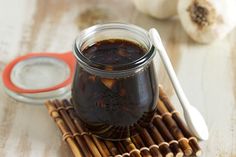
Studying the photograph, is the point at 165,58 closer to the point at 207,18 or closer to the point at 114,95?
the point at 114,95

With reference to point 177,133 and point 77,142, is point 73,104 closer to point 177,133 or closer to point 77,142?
Result: point 77,142

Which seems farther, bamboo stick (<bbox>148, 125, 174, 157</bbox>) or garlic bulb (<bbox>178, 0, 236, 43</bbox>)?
garlic bulb (<bbox>178, 0, 236, 43</bbox>)

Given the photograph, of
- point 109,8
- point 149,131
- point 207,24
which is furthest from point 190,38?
point 149,131

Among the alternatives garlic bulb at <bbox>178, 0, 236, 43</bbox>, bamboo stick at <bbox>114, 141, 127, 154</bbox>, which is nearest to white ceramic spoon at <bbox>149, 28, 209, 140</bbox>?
bamboo stick at <bbox>114, 141, 127, 154</bbox>

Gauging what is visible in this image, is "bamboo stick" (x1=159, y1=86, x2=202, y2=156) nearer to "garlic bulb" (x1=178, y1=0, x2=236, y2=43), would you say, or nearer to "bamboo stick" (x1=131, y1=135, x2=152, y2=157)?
"bamboo stick" (x1=131, y1=135, x2=152, y2=157)

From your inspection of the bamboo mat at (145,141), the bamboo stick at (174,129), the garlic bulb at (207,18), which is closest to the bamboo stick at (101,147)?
the bamboo mat at (145,141)

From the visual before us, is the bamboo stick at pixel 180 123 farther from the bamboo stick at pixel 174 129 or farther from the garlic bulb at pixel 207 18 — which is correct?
the garlic bulb at pixel 207 18

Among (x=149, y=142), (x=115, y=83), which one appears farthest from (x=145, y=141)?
(x=115, y=83)
